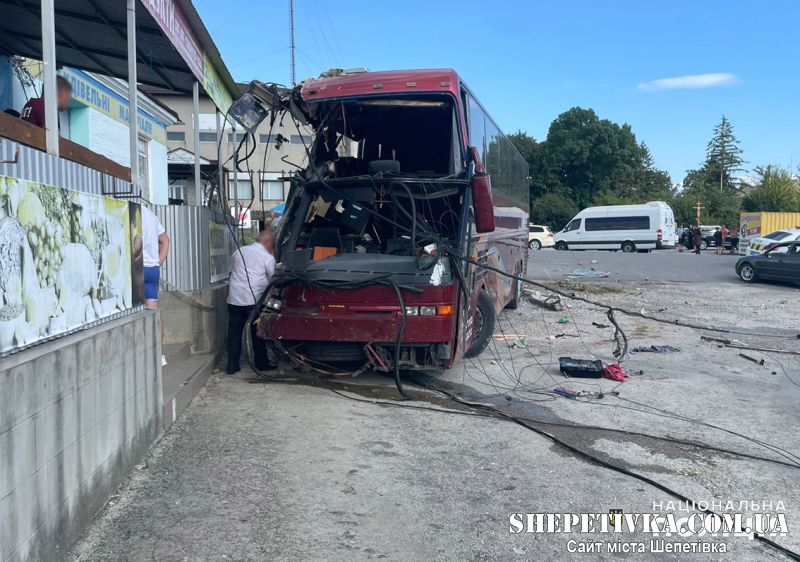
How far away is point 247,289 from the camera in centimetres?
731

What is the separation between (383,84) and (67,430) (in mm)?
5323

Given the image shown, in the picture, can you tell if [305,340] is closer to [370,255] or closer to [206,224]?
[370,255]

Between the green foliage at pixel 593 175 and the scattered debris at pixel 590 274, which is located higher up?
the green foliage at pixel 593 175

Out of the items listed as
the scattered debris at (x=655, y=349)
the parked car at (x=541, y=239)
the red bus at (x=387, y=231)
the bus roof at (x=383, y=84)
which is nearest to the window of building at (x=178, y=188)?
the red bus at (x=387, y=231)

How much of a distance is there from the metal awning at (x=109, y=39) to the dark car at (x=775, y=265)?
16.0 meters

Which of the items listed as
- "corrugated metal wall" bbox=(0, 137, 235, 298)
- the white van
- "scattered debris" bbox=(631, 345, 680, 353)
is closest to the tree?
the white van

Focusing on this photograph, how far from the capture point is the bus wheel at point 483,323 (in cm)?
868

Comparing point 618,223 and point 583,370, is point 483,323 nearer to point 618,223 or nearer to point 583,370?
point 583,370

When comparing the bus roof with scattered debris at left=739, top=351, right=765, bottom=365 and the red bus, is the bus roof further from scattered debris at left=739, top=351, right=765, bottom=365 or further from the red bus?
scattered debris at left=739, top=351, right=765, bottom=365

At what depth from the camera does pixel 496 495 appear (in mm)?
4438

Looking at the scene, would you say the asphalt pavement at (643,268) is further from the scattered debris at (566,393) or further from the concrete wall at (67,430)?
the concrete wall at (67,430)

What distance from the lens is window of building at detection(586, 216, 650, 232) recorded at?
3778 cm

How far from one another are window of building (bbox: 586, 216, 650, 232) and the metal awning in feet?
108

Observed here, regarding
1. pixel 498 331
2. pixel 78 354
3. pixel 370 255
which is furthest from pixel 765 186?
pixel 78 354
